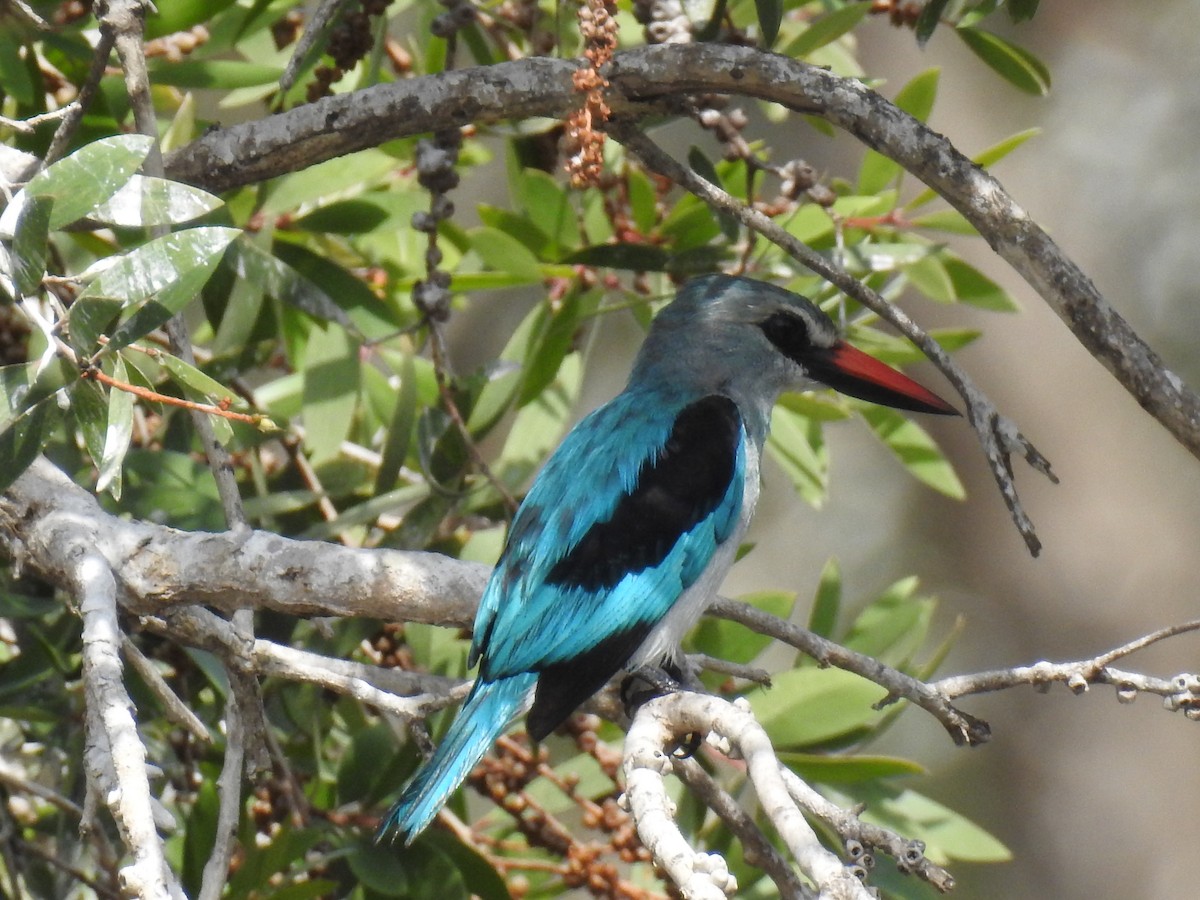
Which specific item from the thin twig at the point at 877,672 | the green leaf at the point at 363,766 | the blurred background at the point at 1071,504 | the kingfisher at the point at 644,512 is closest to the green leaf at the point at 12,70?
the kingfisher at the point at 644,512

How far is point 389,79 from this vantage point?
9.11 ft

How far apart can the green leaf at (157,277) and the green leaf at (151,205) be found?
8 cm

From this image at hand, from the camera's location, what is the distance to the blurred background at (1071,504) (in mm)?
6020

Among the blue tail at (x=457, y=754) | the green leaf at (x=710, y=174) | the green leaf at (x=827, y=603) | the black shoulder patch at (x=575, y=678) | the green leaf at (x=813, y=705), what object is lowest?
the blue tail at (x=457, y=754)

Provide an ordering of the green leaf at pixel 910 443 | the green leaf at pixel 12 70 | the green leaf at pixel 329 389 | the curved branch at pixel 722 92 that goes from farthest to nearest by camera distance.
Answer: the green leaf at pixel 910 443
the green leaf at pixel 329 389
the green leaf at pixel 12 70
the curved branch at pixel 722 92

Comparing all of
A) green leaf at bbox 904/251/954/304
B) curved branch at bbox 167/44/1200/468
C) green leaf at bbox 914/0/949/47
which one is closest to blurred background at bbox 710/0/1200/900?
green leaf at bbox 904/251/954/304

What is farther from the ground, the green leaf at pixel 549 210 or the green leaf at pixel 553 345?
the green leaf at pixel 549 210

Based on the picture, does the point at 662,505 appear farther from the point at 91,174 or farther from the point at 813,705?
the point at 91,174

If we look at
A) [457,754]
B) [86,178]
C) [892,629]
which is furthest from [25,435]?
[892,629]

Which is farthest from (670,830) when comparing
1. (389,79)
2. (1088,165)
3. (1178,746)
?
(1088,165)

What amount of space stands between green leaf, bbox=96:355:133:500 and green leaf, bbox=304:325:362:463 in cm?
88

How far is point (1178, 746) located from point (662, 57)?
216 inches

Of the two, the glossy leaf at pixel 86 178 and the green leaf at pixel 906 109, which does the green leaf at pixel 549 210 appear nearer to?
the green leaf at pixel 906 109

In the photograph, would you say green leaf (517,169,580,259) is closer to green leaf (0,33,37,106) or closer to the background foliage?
the background foliage
